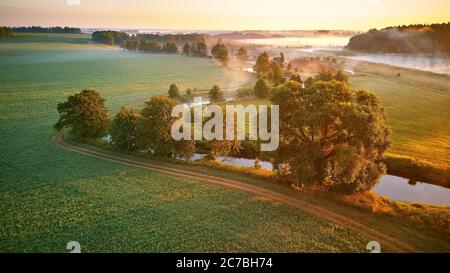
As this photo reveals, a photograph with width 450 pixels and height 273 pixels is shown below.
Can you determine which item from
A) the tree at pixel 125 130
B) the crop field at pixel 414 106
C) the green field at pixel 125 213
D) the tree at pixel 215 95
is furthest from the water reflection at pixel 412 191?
the tree at pixel 215 95

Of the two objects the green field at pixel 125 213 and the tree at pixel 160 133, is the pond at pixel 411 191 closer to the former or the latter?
the green field at pixel 125 213

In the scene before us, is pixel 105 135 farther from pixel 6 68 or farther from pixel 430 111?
pixel 6 68

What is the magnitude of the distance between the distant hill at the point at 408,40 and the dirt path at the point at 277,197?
142 metres

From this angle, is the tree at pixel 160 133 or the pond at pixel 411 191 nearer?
the pond at pixel 411 191

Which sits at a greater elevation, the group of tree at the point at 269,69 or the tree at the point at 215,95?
the group of tree at the point at 269,69

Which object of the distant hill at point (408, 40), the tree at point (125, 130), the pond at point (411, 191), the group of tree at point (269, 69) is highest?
the distant hill at point (408, 40)

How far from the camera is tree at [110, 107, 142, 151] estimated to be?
201 ft

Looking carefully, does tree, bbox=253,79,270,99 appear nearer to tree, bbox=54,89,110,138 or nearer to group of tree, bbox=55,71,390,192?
tree, bbox=54,89,110,138

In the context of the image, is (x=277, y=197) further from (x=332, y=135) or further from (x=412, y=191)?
(x=412, y=191)

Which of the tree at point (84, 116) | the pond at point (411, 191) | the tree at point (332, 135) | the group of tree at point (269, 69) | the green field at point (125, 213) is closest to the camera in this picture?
the green field at point (125, 213)

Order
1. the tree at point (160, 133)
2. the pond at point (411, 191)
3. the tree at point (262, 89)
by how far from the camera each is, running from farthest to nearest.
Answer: the tree at point (262, 89) < the tree at point (160, 133) < the pond at point (411, 191)

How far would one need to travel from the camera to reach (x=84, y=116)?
6712cm

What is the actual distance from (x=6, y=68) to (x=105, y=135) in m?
108

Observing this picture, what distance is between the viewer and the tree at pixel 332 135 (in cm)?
4100
